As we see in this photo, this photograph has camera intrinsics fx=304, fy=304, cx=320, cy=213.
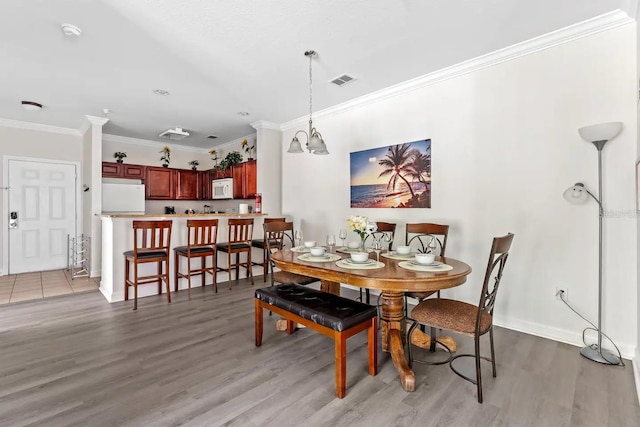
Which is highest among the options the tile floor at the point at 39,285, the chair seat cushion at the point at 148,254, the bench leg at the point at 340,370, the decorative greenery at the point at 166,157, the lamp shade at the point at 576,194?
the decorative greenery at the point at 166,157

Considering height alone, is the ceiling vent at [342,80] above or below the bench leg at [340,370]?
above

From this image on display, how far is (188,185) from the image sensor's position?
703cm

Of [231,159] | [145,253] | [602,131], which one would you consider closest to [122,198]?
[231,159]

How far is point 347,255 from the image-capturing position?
2686mm

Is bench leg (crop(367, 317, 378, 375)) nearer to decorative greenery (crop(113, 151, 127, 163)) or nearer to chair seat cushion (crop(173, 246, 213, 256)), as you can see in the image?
chair seat cushion (crop(173, 246, 213, 256))

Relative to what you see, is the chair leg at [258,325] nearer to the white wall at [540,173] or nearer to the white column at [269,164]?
the white wall at [540,173]

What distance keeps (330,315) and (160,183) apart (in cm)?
597

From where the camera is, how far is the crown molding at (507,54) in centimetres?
240

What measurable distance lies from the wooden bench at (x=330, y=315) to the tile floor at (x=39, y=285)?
11.5ft

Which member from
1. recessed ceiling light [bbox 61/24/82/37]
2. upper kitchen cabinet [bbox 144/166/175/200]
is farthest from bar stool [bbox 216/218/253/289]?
upper kitchen cabinet [bbox 144/166/175/200]

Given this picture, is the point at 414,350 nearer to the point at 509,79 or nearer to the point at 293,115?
the point at 509,79

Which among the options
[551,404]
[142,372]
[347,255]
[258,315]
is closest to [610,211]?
[551,404]

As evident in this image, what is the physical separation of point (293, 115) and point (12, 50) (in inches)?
127

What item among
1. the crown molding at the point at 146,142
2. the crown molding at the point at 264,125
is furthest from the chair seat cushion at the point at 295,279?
the crown molding at the point at 146,142
